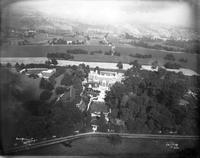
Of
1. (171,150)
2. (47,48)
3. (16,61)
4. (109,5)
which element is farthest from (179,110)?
(16,61)

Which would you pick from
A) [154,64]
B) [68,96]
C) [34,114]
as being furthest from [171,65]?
[34,114]

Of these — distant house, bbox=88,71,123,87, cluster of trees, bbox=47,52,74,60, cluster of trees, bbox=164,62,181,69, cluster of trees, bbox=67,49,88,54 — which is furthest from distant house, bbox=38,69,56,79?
cluster of trees, bbox=164,62,181,69

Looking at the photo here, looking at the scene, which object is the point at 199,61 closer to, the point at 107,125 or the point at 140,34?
the point at 140,34

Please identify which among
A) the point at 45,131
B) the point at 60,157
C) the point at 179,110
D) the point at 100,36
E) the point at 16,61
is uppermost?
the point at 100,36

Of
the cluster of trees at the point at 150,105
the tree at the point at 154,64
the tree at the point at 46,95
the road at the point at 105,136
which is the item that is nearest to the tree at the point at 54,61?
the tree at the point at 46,95

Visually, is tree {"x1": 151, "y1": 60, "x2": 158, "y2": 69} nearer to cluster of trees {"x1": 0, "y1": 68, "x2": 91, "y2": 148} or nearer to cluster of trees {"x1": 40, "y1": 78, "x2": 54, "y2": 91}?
cluster of trees {"x1": 0, "y1": 68, "x2": 91, "y2": 148}

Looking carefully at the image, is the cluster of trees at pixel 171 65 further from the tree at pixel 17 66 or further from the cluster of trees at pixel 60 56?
the tree at pixel 17 66
